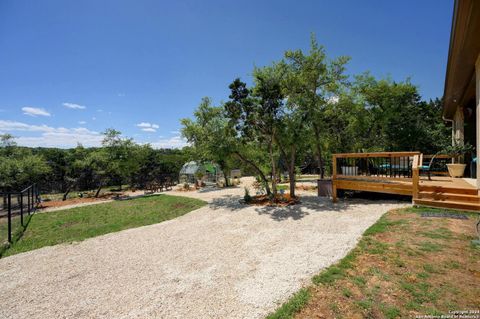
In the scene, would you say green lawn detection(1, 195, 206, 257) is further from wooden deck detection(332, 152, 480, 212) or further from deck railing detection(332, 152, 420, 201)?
wooden deck detection(332, 152, 480, 212)

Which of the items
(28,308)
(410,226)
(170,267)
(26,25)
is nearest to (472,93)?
(410,226)

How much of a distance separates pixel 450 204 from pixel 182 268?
7599 millimetres

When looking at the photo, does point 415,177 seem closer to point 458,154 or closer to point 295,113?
point 458,154

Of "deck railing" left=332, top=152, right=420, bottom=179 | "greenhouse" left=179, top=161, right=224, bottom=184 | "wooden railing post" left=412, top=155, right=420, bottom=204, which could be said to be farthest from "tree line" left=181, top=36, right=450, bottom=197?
"greenhouse" left=179, top=161, right=224, bottom=184

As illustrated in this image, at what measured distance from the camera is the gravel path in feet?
10.0

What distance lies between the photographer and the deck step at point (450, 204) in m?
5.71

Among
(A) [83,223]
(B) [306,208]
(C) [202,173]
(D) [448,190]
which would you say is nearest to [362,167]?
(D) [448,190]

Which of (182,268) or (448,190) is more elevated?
(448,190)

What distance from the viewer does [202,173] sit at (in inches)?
862

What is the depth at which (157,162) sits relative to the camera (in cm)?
2564

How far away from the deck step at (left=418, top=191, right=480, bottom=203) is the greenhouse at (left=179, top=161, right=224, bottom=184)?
52.9 feet

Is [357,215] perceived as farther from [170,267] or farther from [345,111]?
[345,111]

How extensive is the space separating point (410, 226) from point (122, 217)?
10.2 meters

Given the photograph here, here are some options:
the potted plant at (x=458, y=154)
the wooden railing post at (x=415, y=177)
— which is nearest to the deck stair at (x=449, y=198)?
the wooden railing post at (x=415, y=177)
